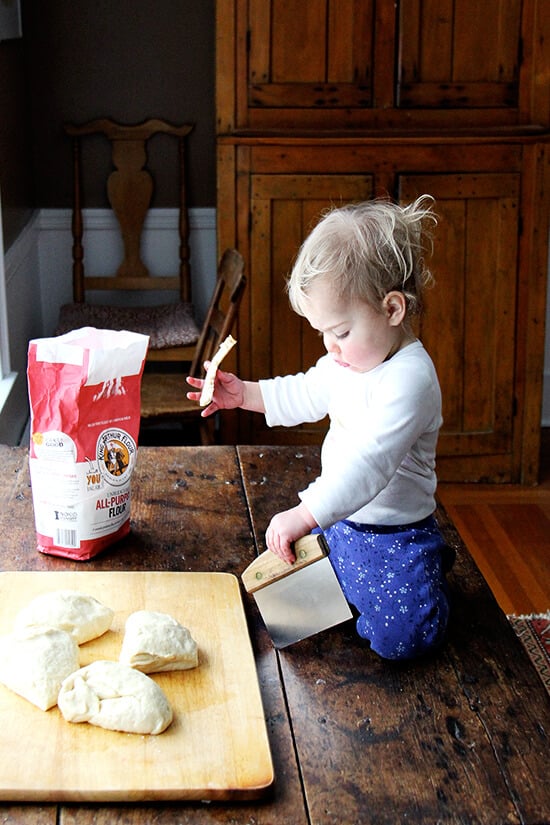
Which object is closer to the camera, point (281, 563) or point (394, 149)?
point (281, 563)

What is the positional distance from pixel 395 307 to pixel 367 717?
0.50m

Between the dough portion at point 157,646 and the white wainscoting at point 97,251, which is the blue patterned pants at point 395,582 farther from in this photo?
the white wainscoting at point 97,251

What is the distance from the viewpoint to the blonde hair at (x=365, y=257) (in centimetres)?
120

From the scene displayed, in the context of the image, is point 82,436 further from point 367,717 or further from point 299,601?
point 367,717

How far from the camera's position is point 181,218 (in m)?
3.62

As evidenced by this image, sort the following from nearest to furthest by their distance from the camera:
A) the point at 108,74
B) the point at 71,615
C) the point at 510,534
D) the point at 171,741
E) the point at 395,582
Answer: the point at 171,741
the point at 71,615
the point at 395,582
the point at 510,534
the point at 108,74

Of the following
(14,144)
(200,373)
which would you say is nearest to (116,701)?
(200,373)

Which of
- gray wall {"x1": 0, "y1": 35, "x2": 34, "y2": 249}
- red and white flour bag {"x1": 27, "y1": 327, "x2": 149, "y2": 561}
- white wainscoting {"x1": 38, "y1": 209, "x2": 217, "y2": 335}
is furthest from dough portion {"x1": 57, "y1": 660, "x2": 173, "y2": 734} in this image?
white wainscoting {"x1": 38, "y1": 209, "x2": 217, "y2": 335}

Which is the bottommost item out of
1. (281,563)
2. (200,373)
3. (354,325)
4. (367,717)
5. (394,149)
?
(200,373)

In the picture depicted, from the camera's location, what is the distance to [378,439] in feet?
3.90

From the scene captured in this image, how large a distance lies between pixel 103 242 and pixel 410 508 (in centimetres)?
267

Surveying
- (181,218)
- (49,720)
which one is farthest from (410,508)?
(181,218)

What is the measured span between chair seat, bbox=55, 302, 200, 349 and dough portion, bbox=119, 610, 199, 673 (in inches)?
83.3

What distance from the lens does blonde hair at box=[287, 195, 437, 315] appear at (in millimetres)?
1203
